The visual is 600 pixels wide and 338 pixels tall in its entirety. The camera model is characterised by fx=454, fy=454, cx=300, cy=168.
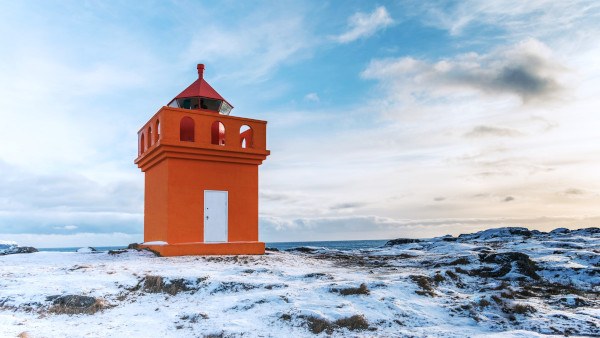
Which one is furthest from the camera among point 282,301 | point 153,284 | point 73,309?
point 153,284

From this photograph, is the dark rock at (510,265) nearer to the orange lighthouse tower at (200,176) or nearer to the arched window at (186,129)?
the orange lighthouse tower at (200,176)

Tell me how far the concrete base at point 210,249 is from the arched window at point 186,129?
3989mm

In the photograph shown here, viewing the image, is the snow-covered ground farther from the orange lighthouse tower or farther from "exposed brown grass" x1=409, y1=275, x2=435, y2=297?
the orange lighthouse tower

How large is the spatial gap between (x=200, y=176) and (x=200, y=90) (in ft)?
11.9

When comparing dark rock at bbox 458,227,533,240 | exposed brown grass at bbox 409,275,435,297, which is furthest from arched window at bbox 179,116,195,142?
Answer: dark rock at bbox 458,227,533,240

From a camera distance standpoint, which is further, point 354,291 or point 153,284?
point 153,284

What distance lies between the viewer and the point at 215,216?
16.6 metres

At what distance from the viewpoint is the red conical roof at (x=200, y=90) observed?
17703 mm

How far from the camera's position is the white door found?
16.4 metres

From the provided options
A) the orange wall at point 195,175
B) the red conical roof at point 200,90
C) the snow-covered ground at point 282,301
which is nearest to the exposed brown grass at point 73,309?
the snow-covered ground at point 282,301

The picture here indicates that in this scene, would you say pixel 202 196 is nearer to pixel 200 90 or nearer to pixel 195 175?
pixel 195 175

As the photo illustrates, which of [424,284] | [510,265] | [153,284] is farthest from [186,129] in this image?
[510,265]

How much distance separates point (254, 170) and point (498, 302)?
1039cm

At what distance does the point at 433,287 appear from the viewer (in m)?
10.8
